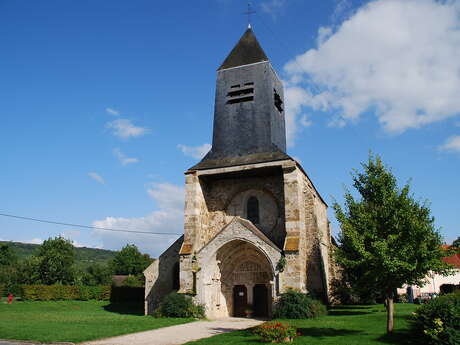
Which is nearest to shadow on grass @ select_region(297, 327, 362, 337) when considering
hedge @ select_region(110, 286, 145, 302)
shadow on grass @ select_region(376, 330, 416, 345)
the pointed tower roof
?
shadow on grass @ select_region(376, 330, 416, 345)

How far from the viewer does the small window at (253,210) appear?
22484 mm

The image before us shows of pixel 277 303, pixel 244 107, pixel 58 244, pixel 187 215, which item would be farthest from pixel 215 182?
pixel 58 244

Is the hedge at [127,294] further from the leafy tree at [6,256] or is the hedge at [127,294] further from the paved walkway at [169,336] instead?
the leafy tree at [6,256]

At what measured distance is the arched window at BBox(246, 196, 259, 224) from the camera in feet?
73.8

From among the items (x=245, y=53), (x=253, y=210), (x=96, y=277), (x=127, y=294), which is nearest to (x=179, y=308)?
(x=253, y=210)

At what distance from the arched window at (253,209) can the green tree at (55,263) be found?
112 feet

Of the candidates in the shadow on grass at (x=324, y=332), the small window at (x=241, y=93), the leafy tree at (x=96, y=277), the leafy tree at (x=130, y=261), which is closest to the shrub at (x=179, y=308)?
the shadow on grass at (x=324, y=332)

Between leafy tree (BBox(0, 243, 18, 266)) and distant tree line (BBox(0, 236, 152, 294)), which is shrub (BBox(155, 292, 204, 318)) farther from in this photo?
leafy tree (BBox(0, 243, 18, 266))

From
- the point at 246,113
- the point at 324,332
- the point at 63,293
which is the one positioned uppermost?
the point at 246,113

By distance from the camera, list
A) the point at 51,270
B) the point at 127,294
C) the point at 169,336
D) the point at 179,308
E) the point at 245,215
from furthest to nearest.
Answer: the point at 51,270 → the point at 127,294 → the point at 245,215 → the point at 179,308 → the point at 169,336

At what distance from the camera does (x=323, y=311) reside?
18.1m

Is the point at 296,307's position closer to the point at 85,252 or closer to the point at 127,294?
the point at 127,294

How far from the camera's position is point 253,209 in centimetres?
2270

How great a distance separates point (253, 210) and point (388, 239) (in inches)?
460
